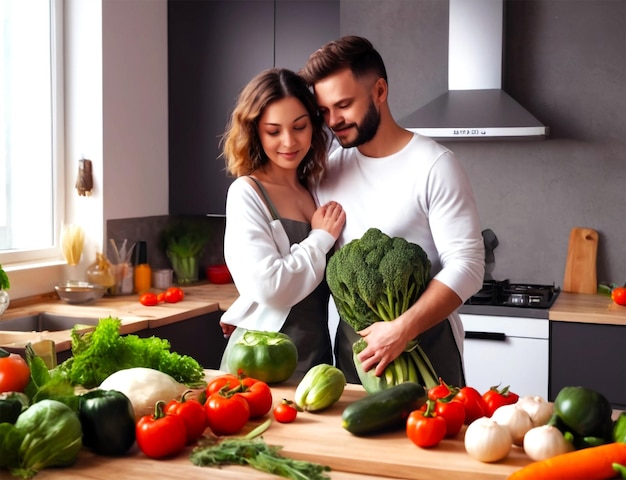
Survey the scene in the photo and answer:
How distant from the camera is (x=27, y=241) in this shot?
377cm

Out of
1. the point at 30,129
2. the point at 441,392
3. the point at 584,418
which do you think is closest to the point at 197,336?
the point at 30,129

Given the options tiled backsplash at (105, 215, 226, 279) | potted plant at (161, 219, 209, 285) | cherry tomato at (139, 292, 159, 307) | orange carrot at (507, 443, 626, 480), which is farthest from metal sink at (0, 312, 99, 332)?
orange carrot at (507, 443, 626, 480)

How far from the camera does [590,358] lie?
3.37 meters

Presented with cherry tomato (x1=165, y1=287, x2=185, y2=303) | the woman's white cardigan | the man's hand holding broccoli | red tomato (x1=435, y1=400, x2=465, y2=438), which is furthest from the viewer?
cherry tomato (x1=165, y1=287, x2=185, y2=303)

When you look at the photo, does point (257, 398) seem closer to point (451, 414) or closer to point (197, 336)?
point (451, 414)

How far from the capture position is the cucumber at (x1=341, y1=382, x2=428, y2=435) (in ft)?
5.29

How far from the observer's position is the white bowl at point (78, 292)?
3539 millimetres

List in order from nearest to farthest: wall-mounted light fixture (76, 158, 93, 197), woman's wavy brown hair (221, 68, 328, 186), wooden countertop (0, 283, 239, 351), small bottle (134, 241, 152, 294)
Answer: woman's wavy brown hair (221, 68, 328, 186) < wooden countertop (0, 283, 239, 351) < wall-mounted light fixture (76, 158, 93, 197) < small bottle (134, 241, 152, 294)

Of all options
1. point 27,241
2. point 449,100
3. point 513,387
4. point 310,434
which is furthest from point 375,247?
point 27,241

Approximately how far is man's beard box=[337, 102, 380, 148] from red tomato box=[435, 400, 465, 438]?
0.92 meters

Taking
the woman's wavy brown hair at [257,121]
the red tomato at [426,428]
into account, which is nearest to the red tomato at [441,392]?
the red tomato at [426,428]

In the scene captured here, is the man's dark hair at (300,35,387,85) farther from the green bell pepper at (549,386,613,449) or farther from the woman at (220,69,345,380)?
the green bell pepper at (549,386,613,449)

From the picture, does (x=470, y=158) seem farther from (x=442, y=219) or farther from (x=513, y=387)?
(x=442, y=219)

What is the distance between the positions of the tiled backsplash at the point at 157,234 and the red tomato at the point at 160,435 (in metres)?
2.50
